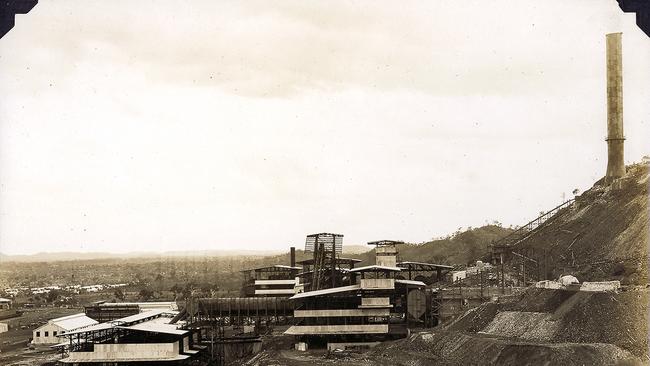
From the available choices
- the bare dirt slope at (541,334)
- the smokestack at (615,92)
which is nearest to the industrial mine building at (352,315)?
the bare dirt slope at (541,334)

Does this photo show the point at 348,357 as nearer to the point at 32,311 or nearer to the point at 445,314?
the point at 445,314

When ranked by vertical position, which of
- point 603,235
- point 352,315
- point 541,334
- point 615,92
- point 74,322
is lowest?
point 74,322

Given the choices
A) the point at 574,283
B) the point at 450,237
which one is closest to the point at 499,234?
the point at 450,237

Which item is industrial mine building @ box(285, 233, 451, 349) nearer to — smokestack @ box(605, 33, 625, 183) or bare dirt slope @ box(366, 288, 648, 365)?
bare dirt slope @ box(366, 288, 648, 365)

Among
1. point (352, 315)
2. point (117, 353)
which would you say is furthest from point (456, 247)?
point (117, 353)

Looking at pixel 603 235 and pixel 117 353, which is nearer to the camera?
pixel 117 353

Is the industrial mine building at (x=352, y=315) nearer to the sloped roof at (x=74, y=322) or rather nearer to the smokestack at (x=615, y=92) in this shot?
the sloped roof at (x=74, y=322)

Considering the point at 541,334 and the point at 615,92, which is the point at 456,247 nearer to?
the point at 615,92

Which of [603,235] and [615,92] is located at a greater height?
[615,92]

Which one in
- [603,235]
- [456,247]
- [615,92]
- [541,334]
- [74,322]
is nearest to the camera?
[541,334]
